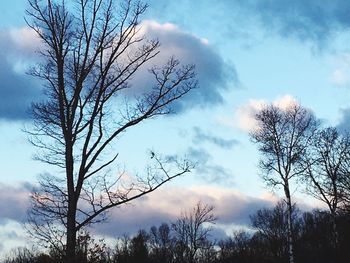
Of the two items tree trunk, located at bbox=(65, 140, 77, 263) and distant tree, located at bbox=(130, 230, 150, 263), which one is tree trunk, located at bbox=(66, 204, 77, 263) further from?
distant tree, located at bbox=(130, 230, 150, 263)

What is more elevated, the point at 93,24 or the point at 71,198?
the point at 93,24

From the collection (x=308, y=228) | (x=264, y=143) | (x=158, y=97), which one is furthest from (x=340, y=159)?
(x=308, y=228)

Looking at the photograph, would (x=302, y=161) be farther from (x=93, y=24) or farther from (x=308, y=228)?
(x=308, y=228)

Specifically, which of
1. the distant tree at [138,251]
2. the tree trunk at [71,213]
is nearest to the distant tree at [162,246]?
the distant tree at [138,251]

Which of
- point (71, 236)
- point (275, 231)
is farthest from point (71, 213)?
point (275, 231)

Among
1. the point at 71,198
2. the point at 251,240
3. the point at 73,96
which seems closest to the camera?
the point at 71,198

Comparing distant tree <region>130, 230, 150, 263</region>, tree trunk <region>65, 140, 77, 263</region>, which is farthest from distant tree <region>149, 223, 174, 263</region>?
tree trunk <region>65, 140, 77, 263</region>

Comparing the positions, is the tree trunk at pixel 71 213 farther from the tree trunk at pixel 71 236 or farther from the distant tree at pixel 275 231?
the distant tree at pixel 275 231

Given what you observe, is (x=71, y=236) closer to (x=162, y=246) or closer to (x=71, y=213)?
(x=71, y=213)

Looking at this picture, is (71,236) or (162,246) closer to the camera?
(71,236)

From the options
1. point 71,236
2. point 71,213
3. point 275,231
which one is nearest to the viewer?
point 71,236

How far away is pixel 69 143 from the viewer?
17.1m


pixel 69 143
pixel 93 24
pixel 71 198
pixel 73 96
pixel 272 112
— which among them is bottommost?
pixel 71 198

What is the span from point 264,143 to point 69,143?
74.5 ft
